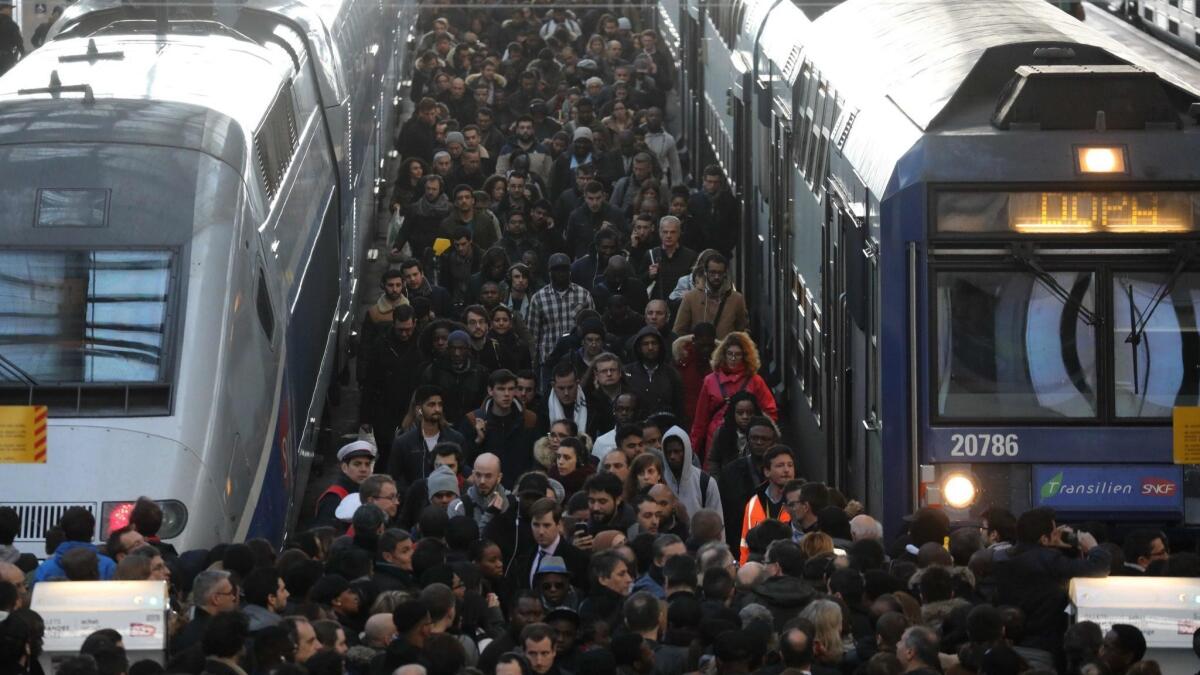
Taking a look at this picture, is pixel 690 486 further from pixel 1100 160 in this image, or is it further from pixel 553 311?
pixel 553 311

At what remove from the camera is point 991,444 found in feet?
38.1

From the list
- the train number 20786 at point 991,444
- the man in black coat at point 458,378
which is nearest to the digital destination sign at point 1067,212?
the train number 20786 at point 991,444

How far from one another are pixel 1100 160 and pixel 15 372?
5.18 m

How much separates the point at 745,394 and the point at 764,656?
5.43 meters

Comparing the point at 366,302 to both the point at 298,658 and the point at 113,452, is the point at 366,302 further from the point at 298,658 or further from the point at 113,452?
the point at 298,658

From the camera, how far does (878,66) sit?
14062mm

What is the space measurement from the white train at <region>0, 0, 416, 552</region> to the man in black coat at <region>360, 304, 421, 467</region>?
123 centimetres

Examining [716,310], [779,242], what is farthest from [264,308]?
[779,242]

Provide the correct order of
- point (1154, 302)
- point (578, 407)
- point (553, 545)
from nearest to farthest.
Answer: point (553, 545) → point (1154, 302) → point (578, 407)

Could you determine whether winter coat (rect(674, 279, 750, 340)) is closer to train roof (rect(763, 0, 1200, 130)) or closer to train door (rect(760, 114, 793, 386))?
train door (rect(760, 114, 793, 386))

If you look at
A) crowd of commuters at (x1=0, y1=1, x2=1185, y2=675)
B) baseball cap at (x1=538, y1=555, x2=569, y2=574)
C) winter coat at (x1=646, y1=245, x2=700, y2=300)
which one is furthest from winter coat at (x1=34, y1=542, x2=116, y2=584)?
winter coat at (x1=646, y1=245, x2=700, y2=300)

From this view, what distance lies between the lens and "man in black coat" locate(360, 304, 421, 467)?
16109 millimetres

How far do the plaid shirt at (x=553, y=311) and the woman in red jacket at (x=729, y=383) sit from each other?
2386mm

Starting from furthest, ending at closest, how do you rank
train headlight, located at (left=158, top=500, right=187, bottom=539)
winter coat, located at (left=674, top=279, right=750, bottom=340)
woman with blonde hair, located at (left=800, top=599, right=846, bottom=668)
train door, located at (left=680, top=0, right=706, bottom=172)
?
train door, located at (left=680, top=0, right=706, bottom=172) < winter coat, located at (left=674, top=279, right=750, bottom=340) < train headlight, located at (left=158, top=500, right=187, bottom=539) < woman with blonde hair, located at (left=800, top=599, right=846, bottom=668)
